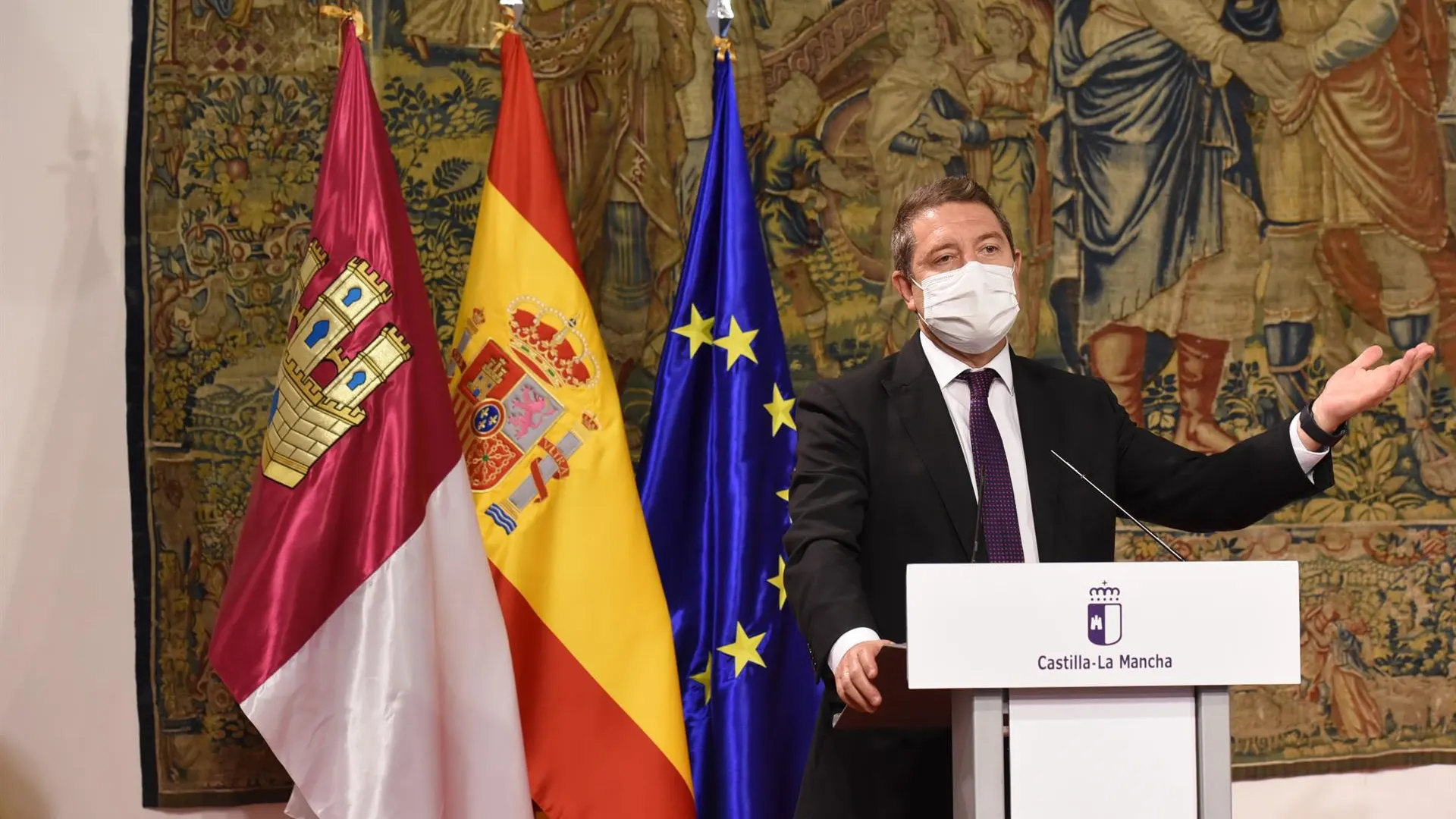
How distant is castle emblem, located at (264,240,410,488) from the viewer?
3162 millimetres

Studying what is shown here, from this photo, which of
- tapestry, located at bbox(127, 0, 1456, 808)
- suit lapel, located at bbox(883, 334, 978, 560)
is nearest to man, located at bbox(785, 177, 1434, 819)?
suit lapel, located at bbox(883, 334, 978, 560)

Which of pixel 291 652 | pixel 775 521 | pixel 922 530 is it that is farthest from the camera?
pixel 775 521

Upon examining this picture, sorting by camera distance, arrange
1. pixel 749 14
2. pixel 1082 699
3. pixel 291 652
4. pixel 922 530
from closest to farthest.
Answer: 1. pixel 1082 699
2. pixel 922 530
3. pixel 291 652
4. pixel 749 14

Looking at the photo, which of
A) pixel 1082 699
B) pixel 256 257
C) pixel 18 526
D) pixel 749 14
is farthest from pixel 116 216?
pixel 1082 699

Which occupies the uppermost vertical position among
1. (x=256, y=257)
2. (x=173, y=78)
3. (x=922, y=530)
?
(x=173, y=78)

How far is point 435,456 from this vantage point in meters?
3.22

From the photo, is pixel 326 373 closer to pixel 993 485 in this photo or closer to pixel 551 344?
pixel 551 344

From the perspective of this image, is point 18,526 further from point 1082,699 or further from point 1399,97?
point 1399,97

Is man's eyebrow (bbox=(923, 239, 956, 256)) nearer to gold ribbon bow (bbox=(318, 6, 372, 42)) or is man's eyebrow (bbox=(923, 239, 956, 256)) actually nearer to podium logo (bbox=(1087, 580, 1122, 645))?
podium logo (bbox=(1087, 580, 1122, 645))

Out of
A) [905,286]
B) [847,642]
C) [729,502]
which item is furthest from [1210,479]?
[729,502]

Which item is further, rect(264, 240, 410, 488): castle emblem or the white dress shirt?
rect(264, 240, 410, 488): castle emblem

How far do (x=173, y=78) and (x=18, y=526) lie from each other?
1.29 meters

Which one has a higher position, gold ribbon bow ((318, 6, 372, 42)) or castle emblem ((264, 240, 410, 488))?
gold ribbon bow ((318, 6, 372, 42))

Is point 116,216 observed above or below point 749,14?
below
